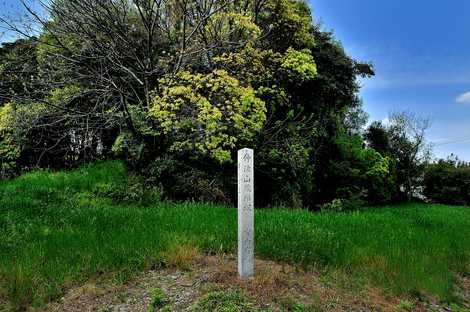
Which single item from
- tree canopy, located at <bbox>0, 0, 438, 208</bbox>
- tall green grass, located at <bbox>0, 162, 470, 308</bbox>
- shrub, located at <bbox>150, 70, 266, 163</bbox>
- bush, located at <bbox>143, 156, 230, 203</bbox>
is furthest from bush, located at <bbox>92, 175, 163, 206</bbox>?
tall green grass, located at <bbox>0, 162, 470, 308</bbox>

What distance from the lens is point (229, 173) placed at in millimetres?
13547

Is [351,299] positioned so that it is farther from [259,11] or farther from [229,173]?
[259,11]

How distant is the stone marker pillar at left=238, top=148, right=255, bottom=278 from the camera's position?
5016mm

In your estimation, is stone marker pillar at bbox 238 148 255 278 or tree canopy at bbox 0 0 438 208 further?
tree canopy at bbox 0 0 438 208

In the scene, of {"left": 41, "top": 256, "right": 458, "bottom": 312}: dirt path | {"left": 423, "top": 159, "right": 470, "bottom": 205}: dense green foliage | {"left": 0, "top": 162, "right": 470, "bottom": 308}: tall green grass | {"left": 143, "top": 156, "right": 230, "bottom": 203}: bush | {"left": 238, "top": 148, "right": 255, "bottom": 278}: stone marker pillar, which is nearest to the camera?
{"left": 41, "top": 256, "right": 458, "bottom": 312}: dirt path

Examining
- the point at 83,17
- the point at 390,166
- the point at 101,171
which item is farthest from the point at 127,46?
the point at 390,166

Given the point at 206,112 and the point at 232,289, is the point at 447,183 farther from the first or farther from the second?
the point at 232,289

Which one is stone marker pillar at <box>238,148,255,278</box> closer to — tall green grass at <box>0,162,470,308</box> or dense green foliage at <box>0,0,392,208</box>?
tall green grass at <box>0,162,470,308</box>

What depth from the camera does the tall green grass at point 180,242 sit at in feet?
17.3

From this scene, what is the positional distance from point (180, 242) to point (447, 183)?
30057 mm

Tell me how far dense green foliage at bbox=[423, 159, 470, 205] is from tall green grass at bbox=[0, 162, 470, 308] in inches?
944

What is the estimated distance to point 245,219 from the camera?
506 centimetres

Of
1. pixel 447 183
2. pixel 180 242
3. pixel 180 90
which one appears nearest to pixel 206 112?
pixel 180 90

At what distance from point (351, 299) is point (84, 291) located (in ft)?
10.2
